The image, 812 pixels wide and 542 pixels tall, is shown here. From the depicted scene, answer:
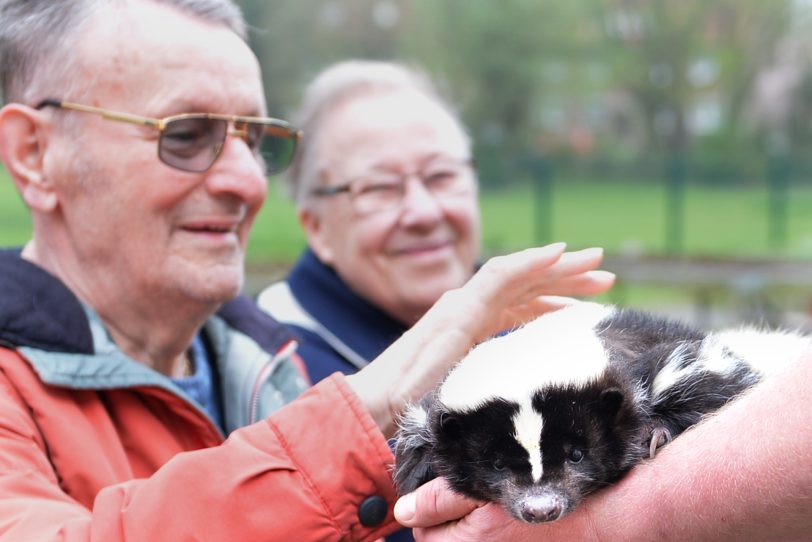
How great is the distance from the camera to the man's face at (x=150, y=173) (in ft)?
7.12

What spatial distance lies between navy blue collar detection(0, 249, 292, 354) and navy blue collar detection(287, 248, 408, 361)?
1.27 m

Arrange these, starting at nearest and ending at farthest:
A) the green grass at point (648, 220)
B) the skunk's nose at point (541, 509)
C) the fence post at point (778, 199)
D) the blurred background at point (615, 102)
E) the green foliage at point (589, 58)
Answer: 1. the skunk's nose at point (541, 509)
2. the green grass at point (648, 220)
3. the blurred background at point (615, 102)
4. the fence post at point (778, 199)
5. the green foliage at point (589, 58)

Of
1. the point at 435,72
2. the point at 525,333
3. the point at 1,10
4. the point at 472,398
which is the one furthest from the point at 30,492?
the point at 435,72

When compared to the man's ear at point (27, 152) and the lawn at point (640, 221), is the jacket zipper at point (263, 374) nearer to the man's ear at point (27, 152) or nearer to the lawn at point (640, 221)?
the man's ear at point (27, 152)

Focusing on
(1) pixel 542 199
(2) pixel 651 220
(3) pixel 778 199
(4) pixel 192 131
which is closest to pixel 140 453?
(4) pixel 192 131

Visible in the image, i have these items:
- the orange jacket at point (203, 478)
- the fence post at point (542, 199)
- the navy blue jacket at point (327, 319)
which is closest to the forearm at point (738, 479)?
the orange jacket at point (203, 478)

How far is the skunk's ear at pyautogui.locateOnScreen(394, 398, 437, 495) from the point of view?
190 centimetres

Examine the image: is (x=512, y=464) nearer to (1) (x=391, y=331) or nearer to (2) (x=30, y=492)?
(2) (x=30, y=492)

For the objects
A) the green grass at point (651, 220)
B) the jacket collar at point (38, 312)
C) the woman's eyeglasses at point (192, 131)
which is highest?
the woman's eyeglasses at point (192, 131)

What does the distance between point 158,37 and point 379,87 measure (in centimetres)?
139

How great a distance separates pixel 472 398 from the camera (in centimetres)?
180

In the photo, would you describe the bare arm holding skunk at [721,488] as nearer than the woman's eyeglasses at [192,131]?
Yes

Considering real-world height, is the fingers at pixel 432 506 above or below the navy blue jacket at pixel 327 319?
above

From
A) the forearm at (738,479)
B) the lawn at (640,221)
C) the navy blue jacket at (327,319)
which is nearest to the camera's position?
the forearm at (738,479)
